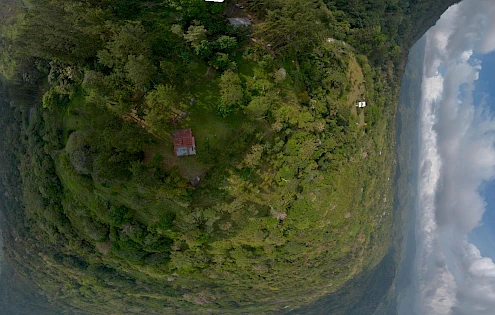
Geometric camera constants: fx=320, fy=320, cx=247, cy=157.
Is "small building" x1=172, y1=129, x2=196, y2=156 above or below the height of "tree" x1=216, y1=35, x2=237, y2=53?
below

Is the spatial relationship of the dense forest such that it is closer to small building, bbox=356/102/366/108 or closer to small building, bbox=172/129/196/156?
small building, bbox=172/129/196/156

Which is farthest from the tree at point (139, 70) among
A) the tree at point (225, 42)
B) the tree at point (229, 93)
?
the tree at point (225, 42)

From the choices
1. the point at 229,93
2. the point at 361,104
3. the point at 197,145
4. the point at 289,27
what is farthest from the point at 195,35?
the point at 361,104

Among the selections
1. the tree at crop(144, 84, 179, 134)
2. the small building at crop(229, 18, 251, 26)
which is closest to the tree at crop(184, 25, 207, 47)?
the small building at crop(229, 18, 251, 26)

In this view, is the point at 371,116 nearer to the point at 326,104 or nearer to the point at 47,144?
the point at 326,104

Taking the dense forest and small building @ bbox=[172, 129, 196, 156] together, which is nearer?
the dense forest

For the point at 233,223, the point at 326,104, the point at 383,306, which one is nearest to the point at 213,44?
the point at 326,104
